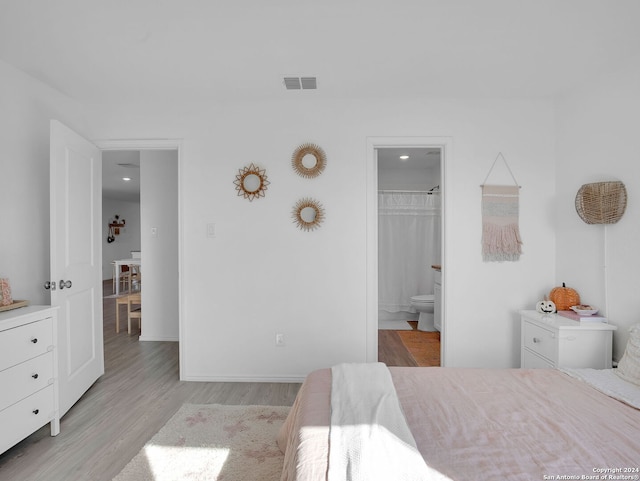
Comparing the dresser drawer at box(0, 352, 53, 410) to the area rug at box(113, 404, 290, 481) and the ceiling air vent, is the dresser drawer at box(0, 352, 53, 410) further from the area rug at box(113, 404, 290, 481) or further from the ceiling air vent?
the ceiling air vent

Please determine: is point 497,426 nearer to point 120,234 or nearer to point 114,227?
point 114,227

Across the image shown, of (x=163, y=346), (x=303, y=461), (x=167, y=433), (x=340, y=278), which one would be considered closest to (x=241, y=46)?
(x=340, y=278)

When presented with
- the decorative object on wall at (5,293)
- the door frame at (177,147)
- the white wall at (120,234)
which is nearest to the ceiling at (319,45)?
the door frame at (177,147)

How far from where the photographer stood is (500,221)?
10.1 ft

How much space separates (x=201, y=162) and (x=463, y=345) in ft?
9.30

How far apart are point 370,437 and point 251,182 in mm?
2383

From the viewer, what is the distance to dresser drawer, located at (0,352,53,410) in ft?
6.44

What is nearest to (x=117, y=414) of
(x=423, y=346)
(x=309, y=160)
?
(x=309, y=160)

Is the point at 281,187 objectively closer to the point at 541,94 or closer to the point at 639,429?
the point at 541,94

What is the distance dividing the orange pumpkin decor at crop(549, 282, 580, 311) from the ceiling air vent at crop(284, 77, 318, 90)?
2.55m

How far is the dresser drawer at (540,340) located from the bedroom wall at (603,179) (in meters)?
0.43

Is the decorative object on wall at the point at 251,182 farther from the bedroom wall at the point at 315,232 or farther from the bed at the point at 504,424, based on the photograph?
the bed at the point at 504,424

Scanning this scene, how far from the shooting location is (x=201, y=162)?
123 inches

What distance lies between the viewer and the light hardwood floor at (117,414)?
6.44ft
